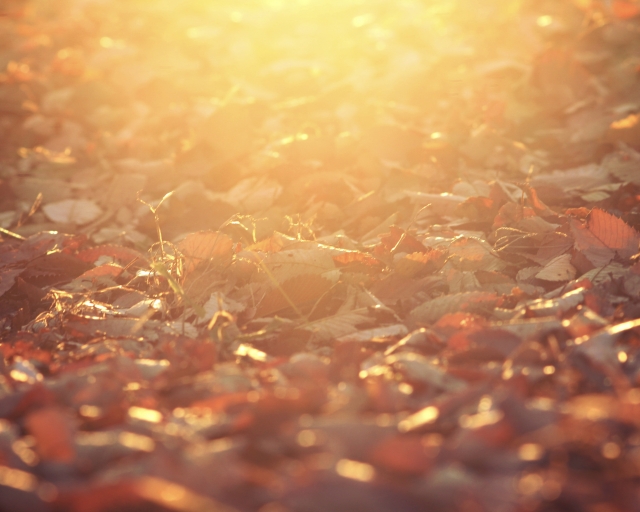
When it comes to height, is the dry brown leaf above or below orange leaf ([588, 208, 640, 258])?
below

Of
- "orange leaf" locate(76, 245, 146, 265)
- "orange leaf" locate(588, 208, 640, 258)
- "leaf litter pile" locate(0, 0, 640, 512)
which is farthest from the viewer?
"orange leaf" locate(76, 245, 146, 265)

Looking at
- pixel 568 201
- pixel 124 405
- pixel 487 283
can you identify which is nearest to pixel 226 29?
pixel 568 201

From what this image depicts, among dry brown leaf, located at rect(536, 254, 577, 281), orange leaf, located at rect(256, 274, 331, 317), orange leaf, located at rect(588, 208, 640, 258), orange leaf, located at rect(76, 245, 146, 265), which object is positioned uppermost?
orange leaf, located at rect(588, 208, 640, 258)

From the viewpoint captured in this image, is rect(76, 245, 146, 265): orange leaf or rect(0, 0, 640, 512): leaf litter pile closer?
rect(0, 0, 640, 512): leaf litter pile

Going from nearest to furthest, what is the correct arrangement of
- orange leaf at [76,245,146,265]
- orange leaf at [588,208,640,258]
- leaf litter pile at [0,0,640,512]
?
leaf litter pile at [0,0,640,512]
orange leaf at [588,208,640,258]
orange leaf at [76,245,146,265]

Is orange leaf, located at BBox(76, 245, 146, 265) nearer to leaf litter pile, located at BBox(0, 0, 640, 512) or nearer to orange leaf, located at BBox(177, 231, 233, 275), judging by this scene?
leaf litter pile, located at BBox(0, 0, 640, 512)

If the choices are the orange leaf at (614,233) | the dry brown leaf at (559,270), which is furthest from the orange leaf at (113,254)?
the orange leaf at (614,233)

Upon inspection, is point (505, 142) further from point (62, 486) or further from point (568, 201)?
point (62, 486)

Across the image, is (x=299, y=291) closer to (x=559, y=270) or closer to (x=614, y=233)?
(x=559, y=270)

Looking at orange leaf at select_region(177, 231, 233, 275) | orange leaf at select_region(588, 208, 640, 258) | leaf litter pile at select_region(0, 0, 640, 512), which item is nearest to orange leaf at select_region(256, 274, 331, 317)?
leaf litter pile at select_region(0, 0, 640, 512)
